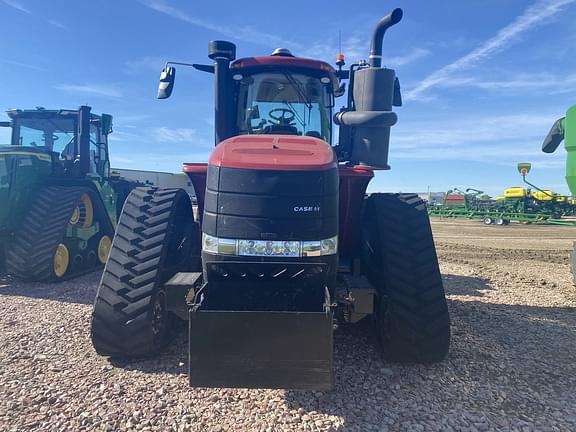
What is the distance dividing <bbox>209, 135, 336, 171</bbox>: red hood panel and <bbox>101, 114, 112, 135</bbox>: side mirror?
7.67m

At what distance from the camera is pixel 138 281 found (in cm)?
353

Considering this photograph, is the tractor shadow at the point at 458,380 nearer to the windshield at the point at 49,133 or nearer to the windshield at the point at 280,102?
the windshield at the point at 280,102

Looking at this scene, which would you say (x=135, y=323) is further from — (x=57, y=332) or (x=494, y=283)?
(x=494, y=283)

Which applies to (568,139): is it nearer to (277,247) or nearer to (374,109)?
(374,109)

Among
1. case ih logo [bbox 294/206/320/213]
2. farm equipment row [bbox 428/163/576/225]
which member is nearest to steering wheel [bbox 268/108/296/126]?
case ih logo [bbox 294/206/320/213]

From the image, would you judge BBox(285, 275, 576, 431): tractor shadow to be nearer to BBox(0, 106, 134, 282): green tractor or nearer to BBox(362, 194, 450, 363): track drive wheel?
BBox(362, 194, 450, 363): track drive wheel

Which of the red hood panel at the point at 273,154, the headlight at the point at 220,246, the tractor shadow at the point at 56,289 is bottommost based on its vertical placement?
the tractor shadow at the point at 56,289

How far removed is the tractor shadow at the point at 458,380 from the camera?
3.02m

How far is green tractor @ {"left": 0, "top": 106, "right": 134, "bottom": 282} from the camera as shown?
6.92 m

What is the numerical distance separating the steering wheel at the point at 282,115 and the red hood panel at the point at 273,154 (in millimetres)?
951

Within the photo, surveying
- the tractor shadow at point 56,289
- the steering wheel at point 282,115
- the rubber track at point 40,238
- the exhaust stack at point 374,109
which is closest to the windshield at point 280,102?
the steering wheel at point 282,115

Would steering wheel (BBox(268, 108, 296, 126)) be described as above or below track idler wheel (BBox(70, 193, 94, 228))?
above

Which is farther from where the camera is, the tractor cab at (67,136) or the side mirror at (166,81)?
the tractor cab at (67,136)

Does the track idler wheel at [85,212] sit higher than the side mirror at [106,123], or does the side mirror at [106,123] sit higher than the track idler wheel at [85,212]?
the side mirror at [106,123]
